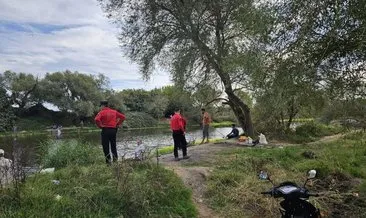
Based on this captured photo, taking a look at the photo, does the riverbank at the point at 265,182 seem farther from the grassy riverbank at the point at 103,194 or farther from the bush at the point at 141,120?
the bush at the point at 141,120

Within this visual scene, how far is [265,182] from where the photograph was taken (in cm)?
1066

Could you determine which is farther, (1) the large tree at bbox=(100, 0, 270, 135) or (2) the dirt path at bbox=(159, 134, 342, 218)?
(1) the large tree at bbox=(100, 0, 270, 135)

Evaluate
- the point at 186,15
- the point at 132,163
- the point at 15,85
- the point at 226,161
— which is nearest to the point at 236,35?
the point at 186,15

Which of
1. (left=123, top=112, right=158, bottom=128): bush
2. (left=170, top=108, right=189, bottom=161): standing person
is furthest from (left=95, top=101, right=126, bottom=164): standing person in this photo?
(left=123, top=112, right=158, bottom=128): bush

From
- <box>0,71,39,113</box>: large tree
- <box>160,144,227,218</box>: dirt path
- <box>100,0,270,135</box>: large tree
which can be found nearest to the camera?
<box>160,144,227,218</box>: dirt path

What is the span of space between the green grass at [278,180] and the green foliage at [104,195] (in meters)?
1.12

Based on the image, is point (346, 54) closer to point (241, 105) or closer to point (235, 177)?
point (235, 177)

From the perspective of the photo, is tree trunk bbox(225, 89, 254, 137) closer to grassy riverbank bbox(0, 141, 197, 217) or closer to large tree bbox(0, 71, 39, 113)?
grassy riverbank bbox(0, 141, 197, 217)

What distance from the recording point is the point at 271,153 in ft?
48.5

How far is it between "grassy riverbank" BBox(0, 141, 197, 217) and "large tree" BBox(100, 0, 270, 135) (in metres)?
12.7

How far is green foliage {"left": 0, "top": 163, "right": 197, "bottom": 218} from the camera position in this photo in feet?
23.5

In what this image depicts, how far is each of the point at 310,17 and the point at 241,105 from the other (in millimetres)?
16960

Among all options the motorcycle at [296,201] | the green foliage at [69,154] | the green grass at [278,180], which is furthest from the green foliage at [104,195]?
the motorcycle at [296,201]

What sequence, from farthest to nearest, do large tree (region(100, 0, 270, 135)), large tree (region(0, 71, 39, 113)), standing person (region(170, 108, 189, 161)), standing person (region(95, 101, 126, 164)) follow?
large tree (region(0, 71, 39, 113))
large tree (region(100, 0, 270, 135))
standing person (region(170, 108, 189, 161))
standing person (region(95, 101, 126, 164))
